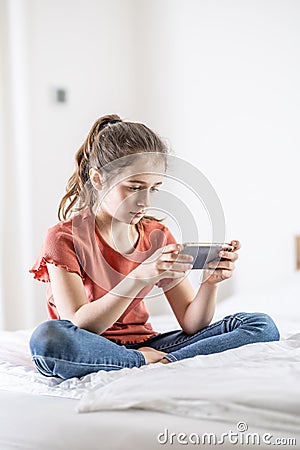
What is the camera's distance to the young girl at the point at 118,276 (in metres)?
1.36

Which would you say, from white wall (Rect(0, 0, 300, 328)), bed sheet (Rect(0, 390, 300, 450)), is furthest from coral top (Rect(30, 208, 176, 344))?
white wall (Rect(0, 0, 300, 328))

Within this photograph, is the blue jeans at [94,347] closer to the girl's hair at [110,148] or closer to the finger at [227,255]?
the finger at [227,255]

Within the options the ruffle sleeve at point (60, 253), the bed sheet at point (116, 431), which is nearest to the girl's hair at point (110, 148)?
the ruffle sleeve at point (60, 253)

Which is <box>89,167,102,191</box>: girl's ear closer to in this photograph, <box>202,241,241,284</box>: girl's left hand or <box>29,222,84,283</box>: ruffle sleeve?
<box>29,222,84,283</box>: ruffle sleeve

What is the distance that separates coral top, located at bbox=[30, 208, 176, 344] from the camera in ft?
5.06

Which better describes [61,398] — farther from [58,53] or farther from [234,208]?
[58,53]

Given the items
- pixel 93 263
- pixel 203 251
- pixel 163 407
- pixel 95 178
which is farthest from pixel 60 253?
pixel 163 407

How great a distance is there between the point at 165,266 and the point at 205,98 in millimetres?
1855

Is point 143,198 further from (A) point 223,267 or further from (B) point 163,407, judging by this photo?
(B) point 163,407

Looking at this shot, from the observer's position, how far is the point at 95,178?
5.30 ft

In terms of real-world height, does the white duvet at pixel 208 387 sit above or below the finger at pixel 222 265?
below

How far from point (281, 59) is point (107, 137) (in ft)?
4.84

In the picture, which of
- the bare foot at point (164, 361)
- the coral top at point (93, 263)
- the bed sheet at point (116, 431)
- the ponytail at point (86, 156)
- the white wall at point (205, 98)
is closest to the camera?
the bed sheet at point (116, 431)

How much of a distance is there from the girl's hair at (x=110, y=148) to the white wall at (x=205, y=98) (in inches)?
51.5
